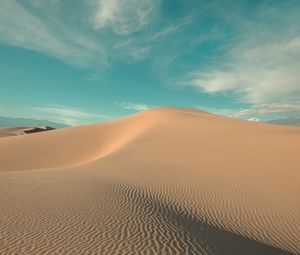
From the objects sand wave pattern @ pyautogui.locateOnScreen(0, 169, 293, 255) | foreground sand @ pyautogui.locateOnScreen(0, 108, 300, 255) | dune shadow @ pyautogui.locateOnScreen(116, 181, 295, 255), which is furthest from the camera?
dune shadow @ pyautogui.locateOnScreen(116, 181, 295, 255)

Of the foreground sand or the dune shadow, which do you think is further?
the dune shadow

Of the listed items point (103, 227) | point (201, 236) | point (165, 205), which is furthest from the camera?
point (165, 205)

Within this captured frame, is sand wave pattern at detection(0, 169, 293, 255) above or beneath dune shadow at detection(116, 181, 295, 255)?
above

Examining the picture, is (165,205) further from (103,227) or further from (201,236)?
(103,227)

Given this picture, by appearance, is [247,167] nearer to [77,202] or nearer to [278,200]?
[278,200]

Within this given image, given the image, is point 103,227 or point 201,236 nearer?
point 103,227

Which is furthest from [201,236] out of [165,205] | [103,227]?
[165,205]

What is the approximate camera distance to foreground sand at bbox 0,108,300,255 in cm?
593

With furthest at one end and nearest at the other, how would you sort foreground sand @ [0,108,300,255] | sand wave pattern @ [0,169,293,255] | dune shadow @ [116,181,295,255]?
1. dune shadow @ [116,181,295,255]
2. foreground sand @ [0,108,300,255]
3. sand wave pattern @ [0,169,293,255]

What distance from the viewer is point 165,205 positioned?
948 centimetres

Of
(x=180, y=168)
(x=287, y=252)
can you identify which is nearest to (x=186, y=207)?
(x=287, y=252)

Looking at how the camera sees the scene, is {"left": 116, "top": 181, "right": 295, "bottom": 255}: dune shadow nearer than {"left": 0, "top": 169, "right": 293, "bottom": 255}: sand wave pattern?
No

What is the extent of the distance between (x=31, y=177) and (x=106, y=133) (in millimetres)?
26649

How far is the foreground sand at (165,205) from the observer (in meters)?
5.93
